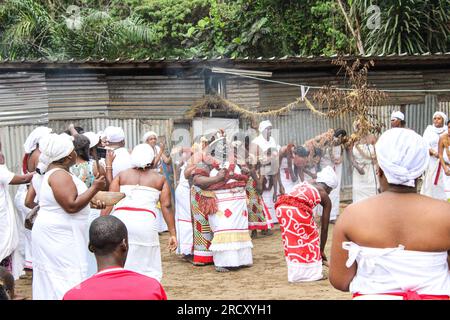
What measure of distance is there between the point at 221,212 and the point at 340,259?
6001 millimetres

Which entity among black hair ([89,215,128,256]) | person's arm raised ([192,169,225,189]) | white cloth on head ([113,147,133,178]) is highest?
black hair ([89,215,128,256])

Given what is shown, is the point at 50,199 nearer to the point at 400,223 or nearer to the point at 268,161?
the point at 400,223

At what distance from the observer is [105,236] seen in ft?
13.6

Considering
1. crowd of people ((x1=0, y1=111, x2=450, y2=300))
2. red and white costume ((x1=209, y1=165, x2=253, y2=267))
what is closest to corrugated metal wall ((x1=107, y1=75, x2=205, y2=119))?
crowd of people ((x1=0, y1=111, x2=450, y2=300))

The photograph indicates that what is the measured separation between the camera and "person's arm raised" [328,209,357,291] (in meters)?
4.03

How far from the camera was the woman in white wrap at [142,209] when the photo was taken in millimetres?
7809

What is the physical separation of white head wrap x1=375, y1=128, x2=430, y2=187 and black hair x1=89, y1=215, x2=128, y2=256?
1410mm

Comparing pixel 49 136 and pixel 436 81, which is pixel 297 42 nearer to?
pixel 436 81

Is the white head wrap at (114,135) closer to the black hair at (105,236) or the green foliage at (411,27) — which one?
the black hair at (105,236)

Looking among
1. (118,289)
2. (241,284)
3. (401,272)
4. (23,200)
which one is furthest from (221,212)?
(118,289)

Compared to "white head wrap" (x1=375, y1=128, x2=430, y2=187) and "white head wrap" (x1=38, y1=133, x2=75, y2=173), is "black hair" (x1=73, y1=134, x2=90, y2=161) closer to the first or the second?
"white head wrap" (x1=38, y1=133, x2=75, y2=173)

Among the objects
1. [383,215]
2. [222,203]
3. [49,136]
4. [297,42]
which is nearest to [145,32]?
[297,42]

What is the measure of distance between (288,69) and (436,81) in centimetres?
344

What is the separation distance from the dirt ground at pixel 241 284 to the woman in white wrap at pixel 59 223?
2167mm
